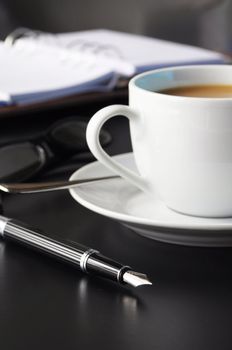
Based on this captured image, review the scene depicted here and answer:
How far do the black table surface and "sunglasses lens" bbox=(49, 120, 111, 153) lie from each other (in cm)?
16

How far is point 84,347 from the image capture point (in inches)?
15.0

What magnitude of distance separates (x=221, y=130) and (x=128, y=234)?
106 millimetres

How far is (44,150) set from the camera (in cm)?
69

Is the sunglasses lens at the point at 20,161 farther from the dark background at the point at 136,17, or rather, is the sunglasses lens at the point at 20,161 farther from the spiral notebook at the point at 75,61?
the dark background at the point at 136,17

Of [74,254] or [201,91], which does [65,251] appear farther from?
[201,91]

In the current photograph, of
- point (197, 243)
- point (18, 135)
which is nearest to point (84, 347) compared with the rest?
point (197, 243)

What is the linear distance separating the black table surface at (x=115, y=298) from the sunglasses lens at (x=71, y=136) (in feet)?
0.52

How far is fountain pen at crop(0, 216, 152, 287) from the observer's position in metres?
0.43

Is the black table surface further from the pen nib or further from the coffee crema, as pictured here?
the coffee crema

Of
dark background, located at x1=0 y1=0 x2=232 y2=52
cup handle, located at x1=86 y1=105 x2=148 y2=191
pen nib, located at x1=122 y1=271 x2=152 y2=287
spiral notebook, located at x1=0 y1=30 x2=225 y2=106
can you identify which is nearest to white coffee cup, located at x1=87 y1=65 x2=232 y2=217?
cup handle, located at x1=86 y1=105 x2=148 y2=191

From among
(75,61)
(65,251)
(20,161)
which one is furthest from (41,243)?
(75,61)

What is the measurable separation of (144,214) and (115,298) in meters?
0.11

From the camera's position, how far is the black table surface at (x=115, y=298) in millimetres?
388

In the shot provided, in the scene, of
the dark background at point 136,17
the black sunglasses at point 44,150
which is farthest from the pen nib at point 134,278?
the dark background at point 136,17
